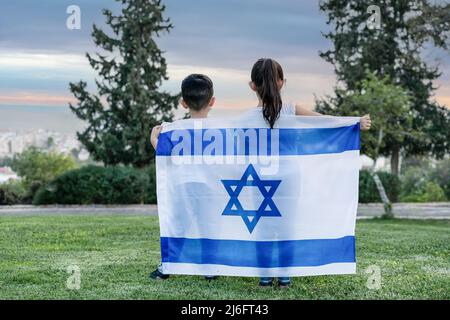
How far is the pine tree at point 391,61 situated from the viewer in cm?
3203

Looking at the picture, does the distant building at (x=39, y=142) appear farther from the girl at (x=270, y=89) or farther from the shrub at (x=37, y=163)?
the girl at (x=270, y=89)

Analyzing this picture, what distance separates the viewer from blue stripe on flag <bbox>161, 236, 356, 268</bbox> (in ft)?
19.8

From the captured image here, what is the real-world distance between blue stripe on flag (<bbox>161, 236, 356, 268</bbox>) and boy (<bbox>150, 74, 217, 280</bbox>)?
0.92 meters

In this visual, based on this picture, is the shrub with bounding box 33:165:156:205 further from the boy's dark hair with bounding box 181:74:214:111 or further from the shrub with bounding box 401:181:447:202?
the boy's dark hair with bounding box 181:74:214:111

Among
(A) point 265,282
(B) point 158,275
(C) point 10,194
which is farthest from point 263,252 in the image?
(C) point 10,194

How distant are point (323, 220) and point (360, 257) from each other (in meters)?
2.69

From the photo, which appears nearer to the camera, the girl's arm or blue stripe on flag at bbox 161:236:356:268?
blue stripe on flag at bbox 161:236:356:268

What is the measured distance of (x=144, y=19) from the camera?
2731cm

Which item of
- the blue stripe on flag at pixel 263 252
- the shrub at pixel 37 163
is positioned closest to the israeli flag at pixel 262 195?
the blue stripe on flag at pixel 263 252

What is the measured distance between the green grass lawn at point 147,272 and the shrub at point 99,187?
491 inches

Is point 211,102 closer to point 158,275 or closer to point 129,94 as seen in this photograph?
point 158,275

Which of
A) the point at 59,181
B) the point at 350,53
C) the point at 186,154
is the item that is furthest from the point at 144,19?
the point at 186,154

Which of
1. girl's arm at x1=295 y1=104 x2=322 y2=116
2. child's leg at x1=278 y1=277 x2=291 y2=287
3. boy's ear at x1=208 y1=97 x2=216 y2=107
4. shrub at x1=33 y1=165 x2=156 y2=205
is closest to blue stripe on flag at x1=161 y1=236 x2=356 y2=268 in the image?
child's leg at x1=278 y1=277 x2=291 y2=287
